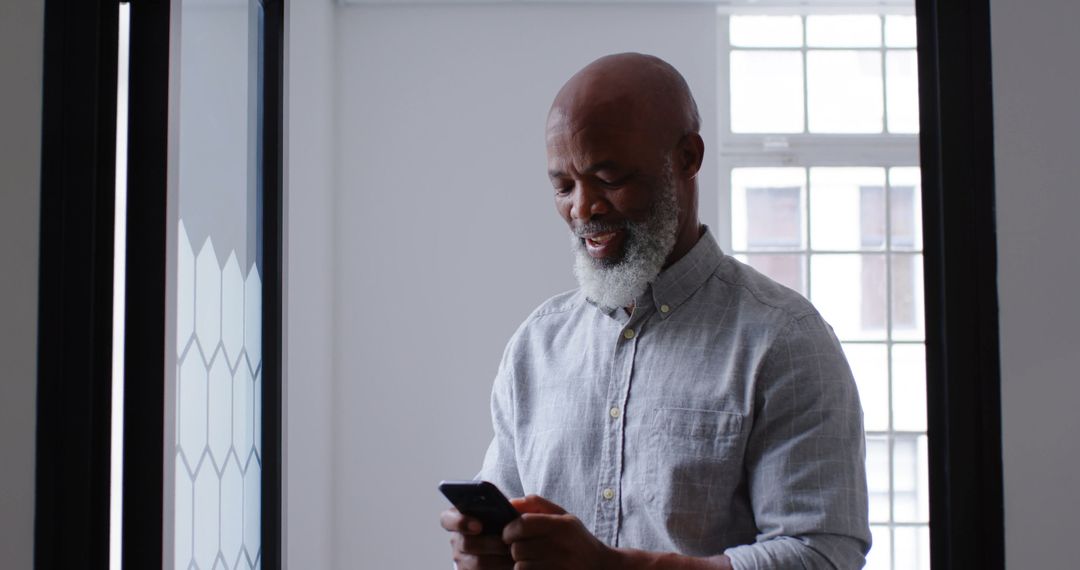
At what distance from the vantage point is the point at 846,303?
12.1ft

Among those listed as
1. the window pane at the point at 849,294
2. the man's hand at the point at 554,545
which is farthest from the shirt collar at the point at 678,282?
the window pane at the point at 849,294

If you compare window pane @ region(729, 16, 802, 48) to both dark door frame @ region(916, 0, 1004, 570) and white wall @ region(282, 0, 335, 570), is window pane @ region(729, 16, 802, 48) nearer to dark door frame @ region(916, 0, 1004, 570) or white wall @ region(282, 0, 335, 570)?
white wall @ region(282, 0, 335, 570)

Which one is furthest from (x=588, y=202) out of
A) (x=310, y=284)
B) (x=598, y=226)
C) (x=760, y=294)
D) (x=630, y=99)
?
(x=310, y=284)

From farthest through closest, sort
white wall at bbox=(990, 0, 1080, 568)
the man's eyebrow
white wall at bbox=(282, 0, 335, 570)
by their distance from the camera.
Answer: white wall at bbox=(282, 0, 335, 570)
the man's eyebrow
white wall at bbox=(990, 0, 1080, 568)

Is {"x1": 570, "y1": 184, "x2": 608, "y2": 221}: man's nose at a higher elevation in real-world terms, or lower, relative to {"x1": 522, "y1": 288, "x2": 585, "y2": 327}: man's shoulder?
higher

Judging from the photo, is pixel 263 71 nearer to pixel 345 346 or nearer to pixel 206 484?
pixel 206 484

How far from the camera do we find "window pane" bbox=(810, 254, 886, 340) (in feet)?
12.1

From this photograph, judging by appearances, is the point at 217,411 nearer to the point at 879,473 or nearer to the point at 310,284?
the point at 310,284

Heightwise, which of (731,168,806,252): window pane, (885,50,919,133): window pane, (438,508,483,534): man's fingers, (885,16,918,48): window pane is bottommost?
(438,508,483,534): man's fingers

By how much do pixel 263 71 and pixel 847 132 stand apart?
90.4 inches

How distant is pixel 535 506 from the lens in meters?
1.44

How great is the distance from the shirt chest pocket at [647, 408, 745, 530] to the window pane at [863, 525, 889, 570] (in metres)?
2.42

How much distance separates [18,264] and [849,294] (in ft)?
10.1

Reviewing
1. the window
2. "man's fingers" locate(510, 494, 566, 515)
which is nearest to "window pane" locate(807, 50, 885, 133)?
the window
